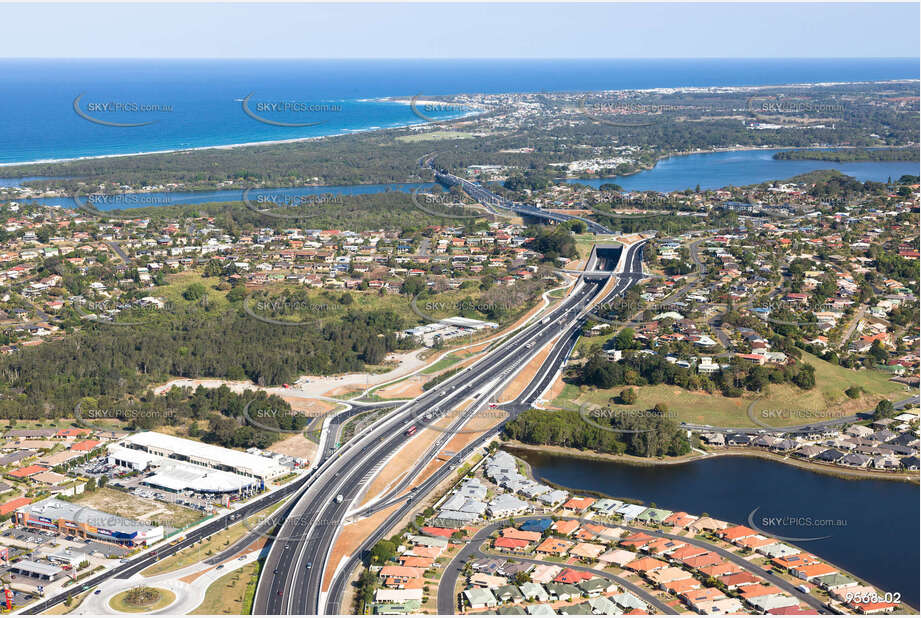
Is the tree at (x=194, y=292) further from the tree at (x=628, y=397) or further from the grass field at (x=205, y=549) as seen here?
the grass field at (x=205, y=549)

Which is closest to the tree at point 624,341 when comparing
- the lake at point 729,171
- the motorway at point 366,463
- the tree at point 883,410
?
the motorway at point 366,463

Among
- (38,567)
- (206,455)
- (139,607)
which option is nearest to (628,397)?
(206,455)

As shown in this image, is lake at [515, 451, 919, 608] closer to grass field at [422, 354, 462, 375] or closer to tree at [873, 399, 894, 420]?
tree at [873, 399, 894, 420]

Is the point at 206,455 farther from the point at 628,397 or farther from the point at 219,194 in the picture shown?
the point at 219,194

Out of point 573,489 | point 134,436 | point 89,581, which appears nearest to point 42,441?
point 134,436

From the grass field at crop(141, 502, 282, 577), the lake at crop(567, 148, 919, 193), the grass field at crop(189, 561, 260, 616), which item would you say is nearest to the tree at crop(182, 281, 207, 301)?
the grass field at crop(141, 502, 282, 577)

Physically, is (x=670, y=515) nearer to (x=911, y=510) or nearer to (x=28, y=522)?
(x=911, y=510)
